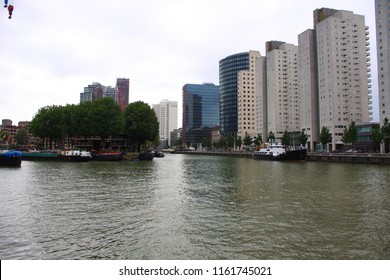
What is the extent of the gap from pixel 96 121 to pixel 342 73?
11920cm

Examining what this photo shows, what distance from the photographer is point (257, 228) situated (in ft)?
57.7

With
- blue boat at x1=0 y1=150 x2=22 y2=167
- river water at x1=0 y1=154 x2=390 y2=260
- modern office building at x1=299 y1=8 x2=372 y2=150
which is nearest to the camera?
river water at x1=0 y1=154 x2=390 y2=260

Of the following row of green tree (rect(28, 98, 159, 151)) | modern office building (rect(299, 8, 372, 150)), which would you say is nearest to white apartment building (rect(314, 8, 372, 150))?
modern office building (rect(299, 8, 372, 150))

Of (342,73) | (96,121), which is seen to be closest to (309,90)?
(342,73)

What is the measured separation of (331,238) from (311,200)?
1131 centimetres

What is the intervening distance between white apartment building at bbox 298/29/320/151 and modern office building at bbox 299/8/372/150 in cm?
573

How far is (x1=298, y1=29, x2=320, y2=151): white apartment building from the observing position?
16088cm

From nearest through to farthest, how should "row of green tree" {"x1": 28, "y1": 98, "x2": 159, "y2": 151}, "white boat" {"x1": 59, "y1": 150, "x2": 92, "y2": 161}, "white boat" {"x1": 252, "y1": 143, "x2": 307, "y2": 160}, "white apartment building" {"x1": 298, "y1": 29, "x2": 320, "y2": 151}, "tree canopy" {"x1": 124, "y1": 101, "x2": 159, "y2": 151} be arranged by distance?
"white boat" {"x1": 59, "y1": 150, "x2": 92, "y2": 161}, "white boat" {"x1": 252, "y1": 143, "x2": 307, "y2": 160}, "row of green tree" {"x1": 28, "y1": 98, "x2": 159, "y2": 151}, "tree canopy" {"x1": 124, "y1": 101, "x2": 159, "y2": 151}, "white apartment building" {"x1": 298, "y1": 29, "x2": 320, "y2": 151}

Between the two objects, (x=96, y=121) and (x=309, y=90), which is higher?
(x=309, y=90)

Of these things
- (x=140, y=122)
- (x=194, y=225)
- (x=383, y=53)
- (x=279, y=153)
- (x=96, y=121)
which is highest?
(x=383, y=53)

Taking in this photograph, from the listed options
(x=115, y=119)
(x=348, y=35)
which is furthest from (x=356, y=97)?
(x=115, y=119)

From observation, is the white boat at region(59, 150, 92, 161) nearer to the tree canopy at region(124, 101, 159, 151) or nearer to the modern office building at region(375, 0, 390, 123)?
the tree canopy at region(124, 101, 159, 151)

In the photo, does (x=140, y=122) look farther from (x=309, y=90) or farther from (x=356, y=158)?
(x=309, y=90)

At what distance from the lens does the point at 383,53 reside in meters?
115
